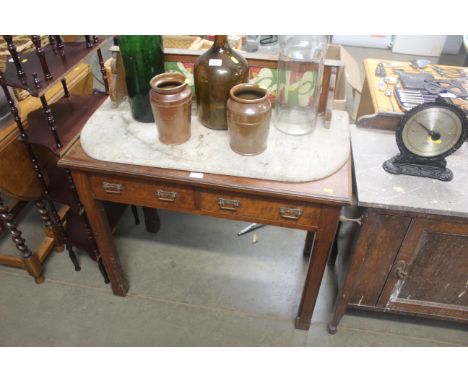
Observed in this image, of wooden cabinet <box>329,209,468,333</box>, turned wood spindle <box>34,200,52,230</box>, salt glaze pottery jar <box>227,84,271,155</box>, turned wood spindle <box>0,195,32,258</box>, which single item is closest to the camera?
salt glaze pottery jar <box>227,84,271,155</box>

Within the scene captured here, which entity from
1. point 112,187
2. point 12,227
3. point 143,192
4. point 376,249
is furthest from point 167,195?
point 12,227

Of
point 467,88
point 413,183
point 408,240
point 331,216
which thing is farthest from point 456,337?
point 467,88

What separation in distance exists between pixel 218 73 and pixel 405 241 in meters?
0.85

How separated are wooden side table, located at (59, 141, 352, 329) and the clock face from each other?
0.75ft

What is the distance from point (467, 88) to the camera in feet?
7.25

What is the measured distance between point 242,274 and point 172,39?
1.57 meters

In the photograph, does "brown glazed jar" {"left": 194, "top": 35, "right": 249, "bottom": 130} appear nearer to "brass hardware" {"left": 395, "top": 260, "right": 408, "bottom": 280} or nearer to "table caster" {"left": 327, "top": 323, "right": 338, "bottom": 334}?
"brass hardware" {"left": 395, "top": 260, "right": 408, "bottom": 280}

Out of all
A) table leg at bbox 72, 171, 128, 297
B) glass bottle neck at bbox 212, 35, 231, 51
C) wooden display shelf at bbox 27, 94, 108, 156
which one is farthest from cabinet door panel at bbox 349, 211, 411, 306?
wooden display shelf at bbox 27, 94, 108, 156

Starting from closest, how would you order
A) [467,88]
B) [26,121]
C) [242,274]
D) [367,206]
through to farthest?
[367,206] < [26,121] < [242,274] < [467,88]

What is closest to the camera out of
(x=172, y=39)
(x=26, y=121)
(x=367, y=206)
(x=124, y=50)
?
(x=367, y=206)

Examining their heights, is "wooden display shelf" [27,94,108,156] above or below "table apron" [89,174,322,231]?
above

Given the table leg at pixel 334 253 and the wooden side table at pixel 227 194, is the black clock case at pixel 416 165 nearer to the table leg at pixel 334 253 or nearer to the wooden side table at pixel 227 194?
the wooden side table at pixel 227 194

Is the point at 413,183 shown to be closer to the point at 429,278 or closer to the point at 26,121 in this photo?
the point at 429,278

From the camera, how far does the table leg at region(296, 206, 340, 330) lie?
117 centimetres
